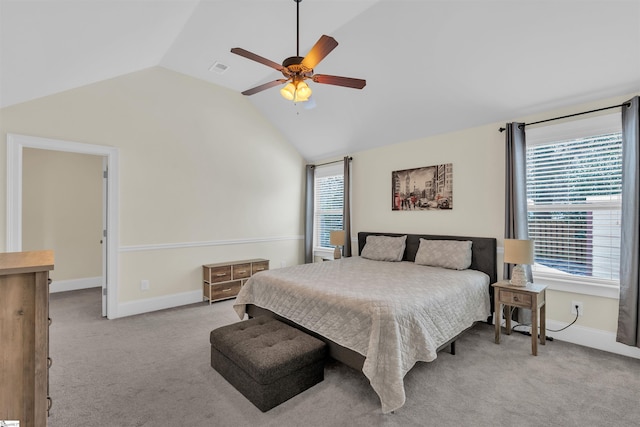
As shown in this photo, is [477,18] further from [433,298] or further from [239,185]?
[239,185]

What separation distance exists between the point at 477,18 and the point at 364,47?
1.18 meters

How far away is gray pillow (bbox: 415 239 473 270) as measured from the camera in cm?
365

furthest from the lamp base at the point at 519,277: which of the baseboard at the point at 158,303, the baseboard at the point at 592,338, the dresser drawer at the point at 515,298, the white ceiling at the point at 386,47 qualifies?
the baseboard at the point at 158,303

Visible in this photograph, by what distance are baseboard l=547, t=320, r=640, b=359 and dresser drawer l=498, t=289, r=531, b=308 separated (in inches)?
27.3

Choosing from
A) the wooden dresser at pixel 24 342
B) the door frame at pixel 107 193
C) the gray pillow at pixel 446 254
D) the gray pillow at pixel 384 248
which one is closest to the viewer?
the wooden dresser at pixel 24 342

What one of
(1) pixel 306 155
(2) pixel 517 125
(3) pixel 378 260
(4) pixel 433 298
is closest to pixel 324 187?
(1) pixel 306 155

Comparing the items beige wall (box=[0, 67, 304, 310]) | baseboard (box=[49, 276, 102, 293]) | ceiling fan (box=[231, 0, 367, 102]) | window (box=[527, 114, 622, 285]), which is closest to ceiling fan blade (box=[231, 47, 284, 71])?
ceiling fan (box=[231, 0, 367, 102])

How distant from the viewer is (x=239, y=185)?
203 inches

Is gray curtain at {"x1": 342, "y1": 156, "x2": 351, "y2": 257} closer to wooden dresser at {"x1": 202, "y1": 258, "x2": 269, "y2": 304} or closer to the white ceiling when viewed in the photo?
the white ceiling

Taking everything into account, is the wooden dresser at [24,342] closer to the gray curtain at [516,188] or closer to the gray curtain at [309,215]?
the gray curtain at [516,188]

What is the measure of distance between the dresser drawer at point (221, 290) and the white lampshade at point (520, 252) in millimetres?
3787

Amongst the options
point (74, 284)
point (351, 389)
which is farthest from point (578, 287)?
point (74, 284)

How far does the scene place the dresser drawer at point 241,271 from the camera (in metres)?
4.77

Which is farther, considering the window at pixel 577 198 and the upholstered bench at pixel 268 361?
the window at pixel 577 198
